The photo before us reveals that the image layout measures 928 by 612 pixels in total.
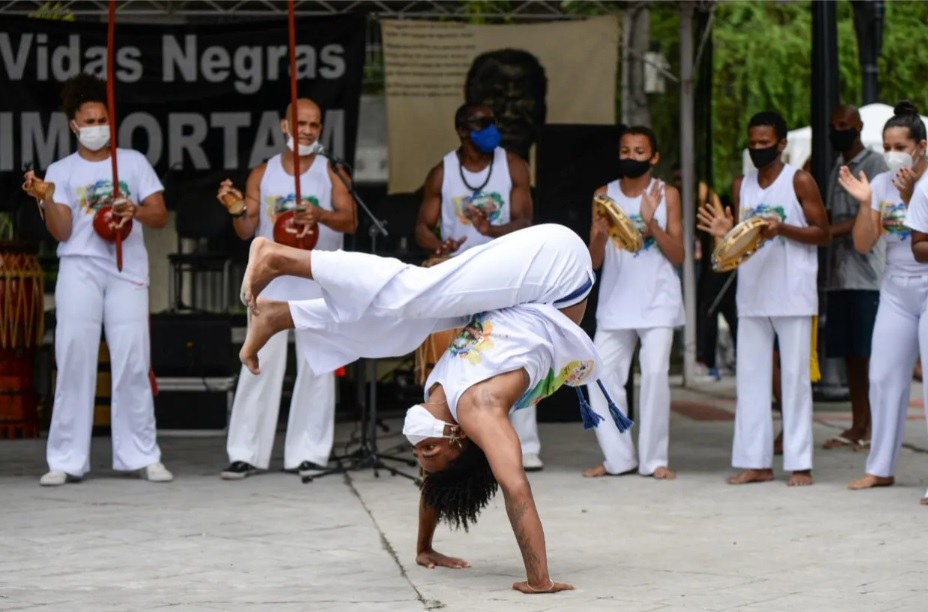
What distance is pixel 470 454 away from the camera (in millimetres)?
5887

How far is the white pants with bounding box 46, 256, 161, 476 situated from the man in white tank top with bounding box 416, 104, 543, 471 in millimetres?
1695

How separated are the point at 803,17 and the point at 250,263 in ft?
59.8

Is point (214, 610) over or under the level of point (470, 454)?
under

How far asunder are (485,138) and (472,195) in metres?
0.34

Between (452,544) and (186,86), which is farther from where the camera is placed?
(186,86)

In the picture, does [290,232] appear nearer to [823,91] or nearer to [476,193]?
[476,193]

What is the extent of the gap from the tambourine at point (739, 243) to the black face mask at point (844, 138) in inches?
56.9

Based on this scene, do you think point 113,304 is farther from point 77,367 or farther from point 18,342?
point 18,342

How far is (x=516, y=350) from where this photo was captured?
5867 mm

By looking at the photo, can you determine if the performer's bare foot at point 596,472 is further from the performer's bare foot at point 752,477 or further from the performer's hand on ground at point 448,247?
the performer's hand on ground at point 448,247

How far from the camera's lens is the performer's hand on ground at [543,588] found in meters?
5.67

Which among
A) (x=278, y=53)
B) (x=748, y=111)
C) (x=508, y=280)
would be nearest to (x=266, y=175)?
(x=278, y=53)

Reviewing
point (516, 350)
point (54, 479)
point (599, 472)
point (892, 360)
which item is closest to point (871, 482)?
point (892, 360)

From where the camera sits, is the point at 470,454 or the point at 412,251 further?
the point at 412,251
